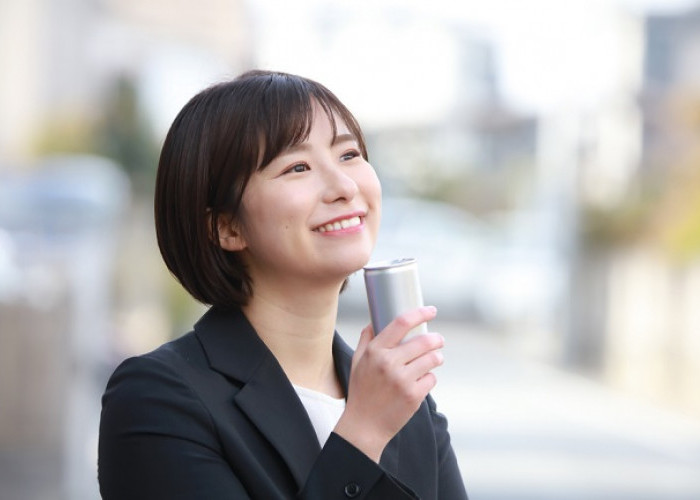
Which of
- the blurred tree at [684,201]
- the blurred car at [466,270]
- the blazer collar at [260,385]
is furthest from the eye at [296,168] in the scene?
the blurred car at [466,270]

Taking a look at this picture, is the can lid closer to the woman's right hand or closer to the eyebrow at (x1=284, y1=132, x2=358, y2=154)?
the woman's right hand

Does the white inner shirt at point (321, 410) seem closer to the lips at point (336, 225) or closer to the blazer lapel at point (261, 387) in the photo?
the blazer lapel at point (261, 387)

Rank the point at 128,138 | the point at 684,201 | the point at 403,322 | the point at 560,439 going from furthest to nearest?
1. the point at 128,138
2. the point at 684,201
3. the point at 560,439
4. the point at 403,322

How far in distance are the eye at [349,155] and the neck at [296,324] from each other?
0.18 metres

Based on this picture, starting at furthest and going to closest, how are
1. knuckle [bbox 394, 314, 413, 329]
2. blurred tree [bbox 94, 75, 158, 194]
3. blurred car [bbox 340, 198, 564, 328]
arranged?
blurred tree [bbox 94, 75, 158, 194]
blurred car [bbox 340, 198, 564, 328]
knuckle [bbox 394, 314, 413, 329]

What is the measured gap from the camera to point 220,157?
1900 millimetres

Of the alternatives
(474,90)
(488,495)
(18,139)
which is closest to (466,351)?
(488,495)

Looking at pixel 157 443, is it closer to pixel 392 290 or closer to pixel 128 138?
pixel 392 290

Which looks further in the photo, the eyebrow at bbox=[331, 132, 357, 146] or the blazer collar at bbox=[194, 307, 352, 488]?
the eyebrow at bbox=[331, 132, 357, 146]

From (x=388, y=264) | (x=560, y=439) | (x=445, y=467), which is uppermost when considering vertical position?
(x=388, y=264)

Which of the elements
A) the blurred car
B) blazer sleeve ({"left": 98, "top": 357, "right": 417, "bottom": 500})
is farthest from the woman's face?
the blurred car

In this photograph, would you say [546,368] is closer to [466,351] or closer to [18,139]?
[466,351]

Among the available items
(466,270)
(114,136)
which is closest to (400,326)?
(466,270)

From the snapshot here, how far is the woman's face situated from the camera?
1.88 metres
